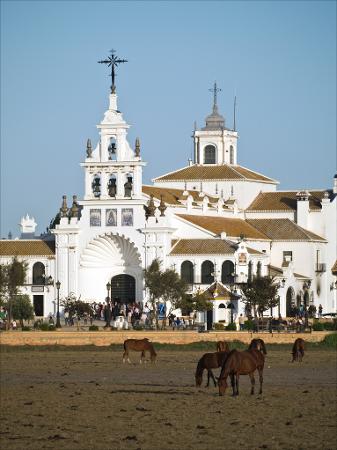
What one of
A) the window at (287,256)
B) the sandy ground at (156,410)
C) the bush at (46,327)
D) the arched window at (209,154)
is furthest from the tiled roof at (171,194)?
the sandy ground at (156,410)

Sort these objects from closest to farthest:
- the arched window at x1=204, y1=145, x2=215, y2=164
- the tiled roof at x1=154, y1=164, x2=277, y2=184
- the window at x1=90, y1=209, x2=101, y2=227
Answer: the window at x1=90, y1=209, x2=101, y2=227, the tiled roof at x1=154, y1=164, x2=277, y2=184, the arched window at x1=204, y1=145, x2=215, y2=164

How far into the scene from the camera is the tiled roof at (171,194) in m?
108

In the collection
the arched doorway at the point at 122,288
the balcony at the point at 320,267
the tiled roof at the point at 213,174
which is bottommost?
the arched doorway at the point at 122,288

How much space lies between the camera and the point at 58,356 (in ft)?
210

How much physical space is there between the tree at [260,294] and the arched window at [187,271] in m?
9.94

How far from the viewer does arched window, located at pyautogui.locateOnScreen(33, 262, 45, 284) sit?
105219 millimetres

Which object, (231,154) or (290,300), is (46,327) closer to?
(290,300)

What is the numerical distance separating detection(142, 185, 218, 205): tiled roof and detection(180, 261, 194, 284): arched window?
6639mm

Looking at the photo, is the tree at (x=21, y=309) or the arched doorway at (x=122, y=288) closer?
the tree at (x=21, y=309)

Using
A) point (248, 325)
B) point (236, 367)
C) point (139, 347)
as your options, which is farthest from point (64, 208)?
point (236, 367)

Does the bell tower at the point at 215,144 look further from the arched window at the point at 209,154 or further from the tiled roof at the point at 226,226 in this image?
the tiled roof at the point at 226,226

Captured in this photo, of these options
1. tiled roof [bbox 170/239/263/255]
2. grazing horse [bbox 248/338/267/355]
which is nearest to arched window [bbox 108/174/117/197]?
tiled roof [bbox 170/239/263/255]

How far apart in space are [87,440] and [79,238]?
6851cm

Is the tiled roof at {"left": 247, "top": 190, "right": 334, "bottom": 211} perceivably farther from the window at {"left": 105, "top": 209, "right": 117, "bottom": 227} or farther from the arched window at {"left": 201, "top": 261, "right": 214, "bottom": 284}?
the window at {"left": 105, "top": 209, "right": 117, "bottom": 227}
